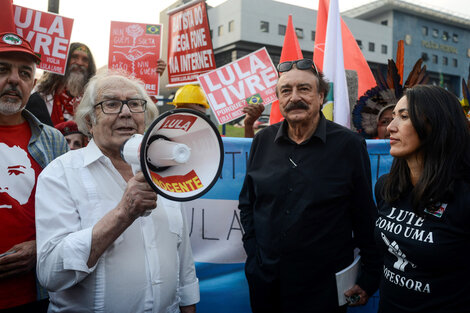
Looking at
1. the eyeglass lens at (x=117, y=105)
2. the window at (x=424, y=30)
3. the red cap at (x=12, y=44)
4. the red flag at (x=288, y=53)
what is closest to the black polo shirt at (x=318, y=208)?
the eyeglass lens at (x=117, y=105)

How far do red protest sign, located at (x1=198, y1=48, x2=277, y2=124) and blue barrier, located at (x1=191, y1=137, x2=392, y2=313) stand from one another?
117 cm

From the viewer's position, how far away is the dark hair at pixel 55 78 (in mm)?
3963

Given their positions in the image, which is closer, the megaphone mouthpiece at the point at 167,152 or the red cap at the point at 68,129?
the megaphone mouthpiece at the point at 167,152

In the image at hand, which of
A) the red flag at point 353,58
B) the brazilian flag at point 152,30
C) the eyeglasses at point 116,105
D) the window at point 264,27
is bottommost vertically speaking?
the eyeglasses at point 116,105

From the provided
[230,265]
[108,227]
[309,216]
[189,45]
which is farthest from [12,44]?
[189,45]

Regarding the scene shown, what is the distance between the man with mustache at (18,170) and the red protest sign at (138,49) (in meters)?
2.63

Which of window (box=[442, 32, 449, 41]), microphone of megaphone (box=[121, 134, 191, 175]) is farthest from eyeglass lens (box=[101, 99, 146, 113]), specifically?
window (box=[442, 32, 449, 41])

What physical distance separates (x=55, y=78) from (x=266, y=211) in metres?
3.04

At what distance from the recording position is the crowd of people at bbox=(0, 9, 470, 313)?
1610 mm

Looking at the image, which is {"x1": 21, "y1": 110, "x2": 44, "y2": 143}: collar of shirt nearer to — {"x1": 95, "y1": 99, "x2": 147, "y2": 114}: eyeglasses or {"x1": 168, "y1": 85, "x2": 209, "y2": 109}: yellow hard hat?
{"x1": 95, "y1": 99, "x2": 147, "y2": 114}: eyeglasses

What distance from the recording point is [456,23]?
5231 cm

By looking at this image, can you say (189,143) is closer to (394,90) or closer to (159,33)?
(394,90)

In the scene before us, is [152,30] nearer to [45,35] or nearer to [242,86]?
[45,35]

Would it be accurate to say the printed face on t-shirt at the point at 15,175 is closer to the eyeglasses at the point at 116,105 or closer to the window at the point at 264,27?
the eyeglasses at the point at 116,105
